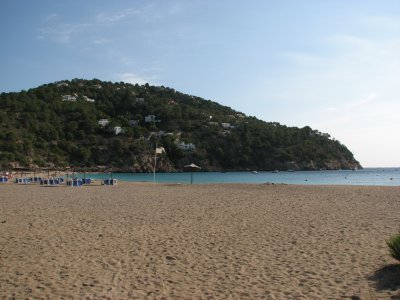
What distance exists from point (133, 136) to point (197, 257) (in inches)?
3572

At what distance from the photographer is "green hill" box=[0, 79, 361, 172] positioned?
81.2m

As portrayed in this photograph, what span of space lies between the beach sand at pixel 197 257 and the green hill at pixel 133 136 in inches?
2448

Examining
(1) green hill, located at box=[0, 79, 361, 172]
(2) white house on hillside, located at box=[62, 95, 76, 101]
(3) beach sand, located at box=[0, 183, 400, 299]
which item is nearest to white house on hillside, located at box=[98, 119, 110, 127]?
(1) green hill, located at box=[0, 79, 361, 172]

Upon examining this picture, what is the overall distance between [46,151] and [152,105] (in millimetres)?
41604

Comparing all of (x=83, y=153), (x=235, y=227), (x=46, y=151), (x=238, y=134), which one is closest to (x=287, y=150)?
(x=238, y=134)

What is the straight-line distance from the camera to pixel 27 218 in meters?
12.1

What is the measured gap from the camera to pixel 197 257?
7.26 metres

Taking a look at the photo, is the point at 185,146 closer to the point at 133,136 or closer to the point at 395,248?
the point at 133,136

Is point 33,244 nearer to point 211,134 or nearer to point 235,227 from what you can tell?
point 235,227

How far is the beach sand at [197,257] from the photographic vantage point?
17.7ft

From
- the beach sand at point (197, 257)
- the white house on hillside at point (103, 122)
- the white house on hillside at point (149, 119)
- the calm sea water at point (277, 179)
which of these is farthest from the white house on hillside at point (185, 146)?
the beach sand at point (197, 257)

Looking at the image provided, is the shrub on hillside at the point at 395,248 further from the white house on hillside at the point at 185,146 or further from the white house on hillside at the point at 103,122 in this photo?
the white house on hillside at the point at 103,122

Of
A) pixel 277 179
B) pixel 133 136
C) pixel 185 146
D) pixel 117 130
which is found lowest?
pixel 277 179

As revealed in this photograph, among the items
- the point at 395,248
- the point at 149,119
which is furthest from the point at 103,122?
the point at 395,248
